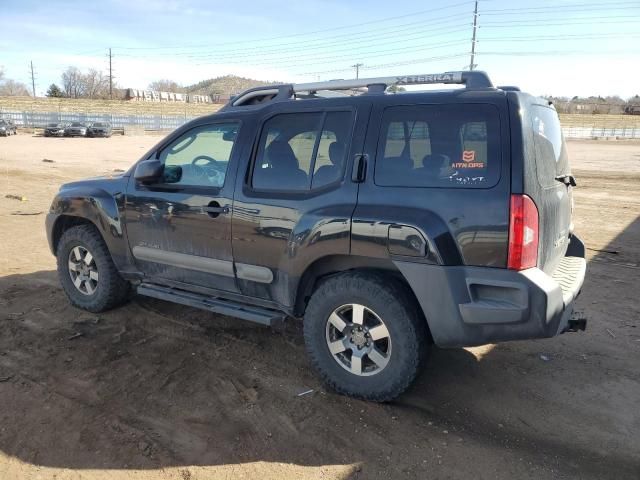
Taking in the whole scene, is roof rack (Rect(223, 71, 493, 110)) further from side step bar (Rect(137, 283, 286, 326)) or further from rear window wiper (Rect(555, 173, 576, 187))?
side step bar (Rect(137, 283, 286, 326))

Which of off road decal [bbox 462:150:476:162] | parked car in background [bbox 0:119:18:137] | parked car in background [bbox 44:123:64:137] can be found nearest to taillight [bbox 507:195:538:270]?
off road decal [bbox 462:150:476:162]

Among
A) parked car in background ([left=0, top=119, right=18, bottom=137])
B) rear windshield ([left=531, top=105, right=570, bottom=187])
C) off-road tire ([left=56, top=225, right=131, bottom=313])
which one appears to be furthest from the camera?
parked car in background ([left=0, top=119, right=18, bottom=137])

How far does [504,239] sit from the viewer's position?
2910mm

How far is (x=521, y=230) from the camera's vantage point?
2895mm

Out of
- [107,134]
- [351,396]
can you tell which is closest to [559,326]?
[351,396]

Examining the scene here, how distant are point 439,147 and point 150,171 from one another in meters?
2.34

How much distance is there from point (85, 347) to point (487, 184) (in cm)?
333

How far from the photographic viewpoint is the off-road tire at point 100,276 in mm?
4883

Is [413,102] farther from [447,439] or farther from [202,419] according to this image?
[202,419]

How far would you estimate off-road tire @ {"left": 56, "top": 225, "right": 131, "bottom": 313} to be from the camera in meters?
4.88

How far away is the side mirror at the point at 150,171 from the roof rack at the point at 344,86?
0.73 metres

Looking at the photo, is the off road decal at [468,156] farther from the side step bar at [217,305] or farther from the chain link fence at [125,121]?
the chain link fence at [125,121]

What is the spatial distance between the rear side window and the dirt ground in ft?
4.91

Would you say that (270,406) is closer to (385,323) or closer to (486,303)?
(385,323)
